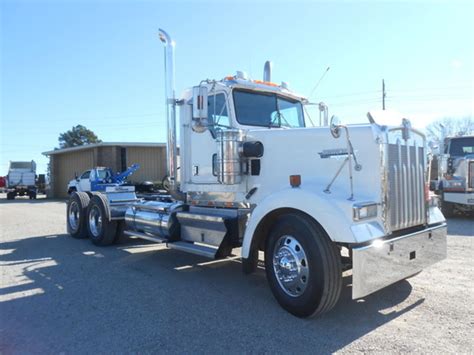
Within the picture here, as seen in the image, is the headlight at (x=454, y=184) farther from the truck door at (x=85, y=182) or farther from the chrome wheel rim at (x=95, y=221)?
the truck door at (x=85, y=182)

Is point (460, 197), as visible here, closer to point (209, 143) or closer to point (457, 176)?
point (457, 176)

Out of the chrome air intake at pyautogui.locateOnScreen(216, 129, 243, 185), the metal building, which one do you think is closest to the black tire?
the chrome air intake at pyautogui.locateOnScreen(216, 129, 243, 185)

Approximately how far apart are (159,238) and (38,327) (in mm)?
2628

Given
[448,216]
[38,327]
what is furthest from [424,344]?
Answer: [448,216]

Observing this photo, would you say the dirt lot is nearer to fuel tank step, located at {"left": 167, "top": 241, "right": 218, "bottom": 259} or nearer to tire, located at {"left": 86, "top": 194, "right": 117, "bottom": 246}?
fuel tank step, located at {"left": 167, "top": 241, "right": 218, "bottom": 259}

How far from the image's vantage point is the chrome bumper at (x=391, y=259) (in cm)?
349

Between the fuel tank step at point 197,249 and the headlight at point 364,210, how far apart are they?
207cm

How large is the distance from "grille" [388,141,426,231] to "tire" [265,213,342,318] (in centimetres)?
88

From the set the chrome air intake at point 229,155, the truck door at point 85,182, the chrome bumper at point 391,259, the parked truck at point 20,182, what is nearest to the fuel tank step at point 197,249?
the chrome air intake at point 229,155

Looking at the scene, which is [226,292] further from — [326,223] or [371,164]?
[371,164]

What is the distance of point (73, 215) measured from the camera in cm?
937

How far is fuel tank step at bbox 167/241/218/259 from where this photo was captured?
16.6ft

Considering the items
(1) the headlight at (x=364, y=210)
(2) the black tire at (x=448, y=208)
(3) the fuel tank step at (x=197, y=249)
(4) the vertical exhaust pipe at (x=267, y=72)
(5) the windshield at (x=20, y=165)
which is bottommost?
(2) the black tire at (x=448, y=208)

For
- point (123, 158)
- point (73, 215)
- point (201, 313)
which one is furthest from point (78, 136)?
point (201, 313)
